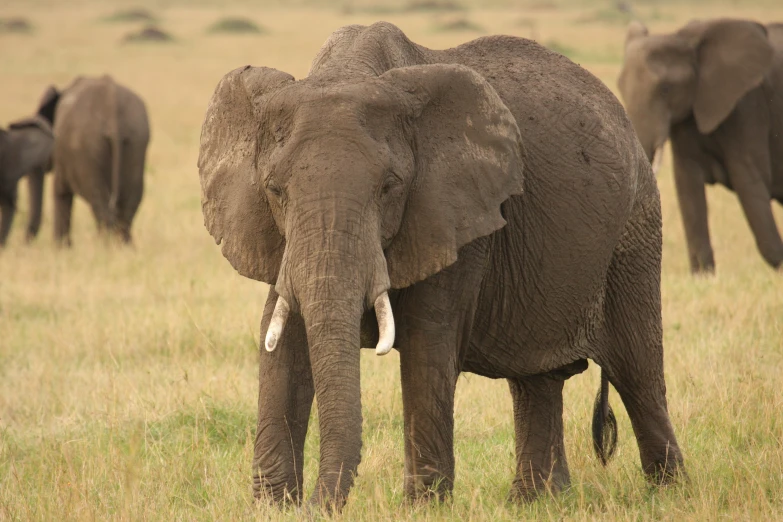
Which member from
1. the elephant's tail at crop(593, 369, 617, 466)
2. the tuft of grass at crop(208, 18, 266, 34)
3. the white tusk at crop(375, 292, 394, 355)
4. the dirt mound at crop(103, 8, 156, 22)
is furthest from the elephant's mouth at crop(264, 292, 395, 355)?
the dirt mound at crop(103, 8, 156, 22)

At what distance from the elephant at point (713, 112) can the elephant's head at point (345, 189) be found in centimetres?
672

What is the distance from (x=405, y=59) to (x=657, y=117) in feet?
22.0

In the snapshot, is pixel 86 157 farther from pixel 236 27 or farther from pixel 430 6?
pixel 430 6

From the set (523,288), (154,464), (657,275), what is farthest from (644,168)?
(154,464)

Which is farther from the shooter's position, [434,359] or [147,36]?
[147,36]

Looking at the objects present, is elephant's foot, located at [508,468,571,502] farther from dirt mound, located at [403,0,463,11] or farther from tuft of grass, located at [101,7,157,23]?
dirt mound, located at [403,0,463,11]

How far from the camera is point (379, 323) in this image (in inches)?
150

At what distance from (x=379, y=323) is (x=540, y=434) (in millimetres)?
1930

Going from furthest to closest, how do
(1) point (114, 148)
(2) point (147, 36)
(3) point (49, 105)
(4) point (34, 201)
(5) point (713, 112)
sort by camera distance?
1. (2) point (147, 36)
2. (3) point (49, 105)
3. (4) point (34, 201)
4. (1) point (114, 148)
5. (5) point (713, 112)

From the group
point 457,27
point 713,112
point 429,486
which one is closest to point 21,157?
point 713,112

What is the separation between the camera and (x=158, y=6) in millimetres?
76625

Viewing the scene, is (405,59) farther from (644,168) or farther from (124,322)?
(124,322)

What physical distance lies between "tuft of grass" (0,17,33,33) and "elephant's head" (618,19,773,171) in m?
39.7

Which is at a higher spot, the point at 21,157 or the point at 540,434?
the point at 21,157
